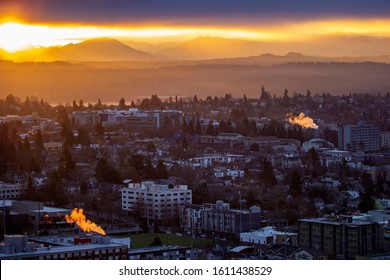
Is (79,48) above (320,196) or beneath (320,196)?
above

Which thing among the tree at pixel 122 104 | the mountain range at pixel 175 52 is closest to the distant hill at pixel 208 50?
the mountain range at pixel 175 52

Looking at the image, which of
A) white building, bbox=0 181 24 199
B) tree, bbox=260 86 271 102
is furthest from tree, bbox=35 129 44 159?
tree, bbox=260 86 271 102

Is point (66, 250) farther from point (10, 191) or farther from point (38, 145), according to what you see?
point (38, 145)

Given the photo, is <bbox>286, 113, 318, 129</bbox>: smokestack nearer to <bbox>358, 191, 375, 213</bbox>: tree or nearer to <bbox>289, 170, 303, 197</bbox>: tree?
<bbox>289, 170, 303, 197</bbox>: tree

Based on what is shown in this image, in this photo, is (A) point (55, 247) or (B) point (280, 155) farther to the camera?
(B) point (280, 155)

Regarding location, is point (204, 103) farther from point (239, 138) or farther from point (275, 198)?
point (275, 198)

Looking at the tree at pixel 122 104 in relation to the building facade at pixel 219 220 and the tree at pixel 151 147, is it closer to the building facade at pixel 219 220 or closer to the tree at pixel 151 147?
the tree at pixel 151 147

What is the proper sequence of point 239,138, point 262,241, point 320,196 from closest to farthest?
point 262,241 < point 320,196 < point 239,138

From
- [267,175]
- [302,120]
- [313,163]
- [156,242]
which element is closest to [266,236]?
[156,242]

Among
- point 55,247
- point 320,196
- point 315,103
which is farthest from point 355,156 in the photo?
point 55,247
